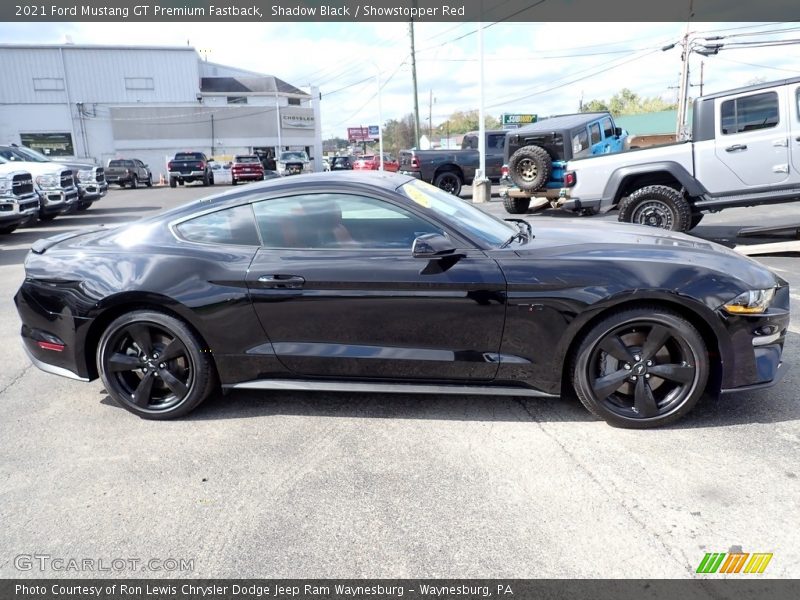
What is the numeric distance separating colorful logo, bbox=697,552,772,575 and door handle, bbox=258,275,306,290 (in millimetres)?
2390

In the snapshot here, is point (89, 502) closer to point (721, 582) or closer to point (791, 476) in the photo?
point (721, 582)

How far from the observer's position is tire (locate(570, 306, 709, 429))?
3.20 meters

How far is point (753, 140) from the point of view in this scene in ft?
27.0

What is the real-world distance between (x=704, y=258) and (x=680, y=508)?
4.70 ft

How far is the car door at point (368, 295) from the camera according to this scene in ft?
10.9

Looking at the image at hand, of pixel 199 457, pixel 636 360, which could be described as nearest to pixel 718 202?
pixel 636 360

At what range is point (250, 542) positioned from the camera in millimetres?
2533

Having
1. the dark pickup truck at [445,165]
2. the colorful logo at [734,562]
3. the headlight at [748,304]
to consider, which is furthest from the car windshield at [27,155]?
the colorful logo at [734,562]

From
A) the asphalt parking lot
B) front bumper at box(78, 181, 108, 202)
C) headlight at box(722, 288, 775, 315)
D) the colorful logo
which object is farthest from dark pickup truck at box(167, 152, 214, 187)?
the colorful logo

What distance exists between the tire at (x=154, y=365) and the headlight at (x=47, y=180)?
13022mm

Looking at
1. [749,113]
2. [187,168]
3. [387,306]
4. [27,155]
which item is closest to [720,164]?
[749,113]

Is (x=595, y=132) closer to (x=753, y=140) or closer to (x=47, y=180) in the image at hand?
(x=753, y=140)
